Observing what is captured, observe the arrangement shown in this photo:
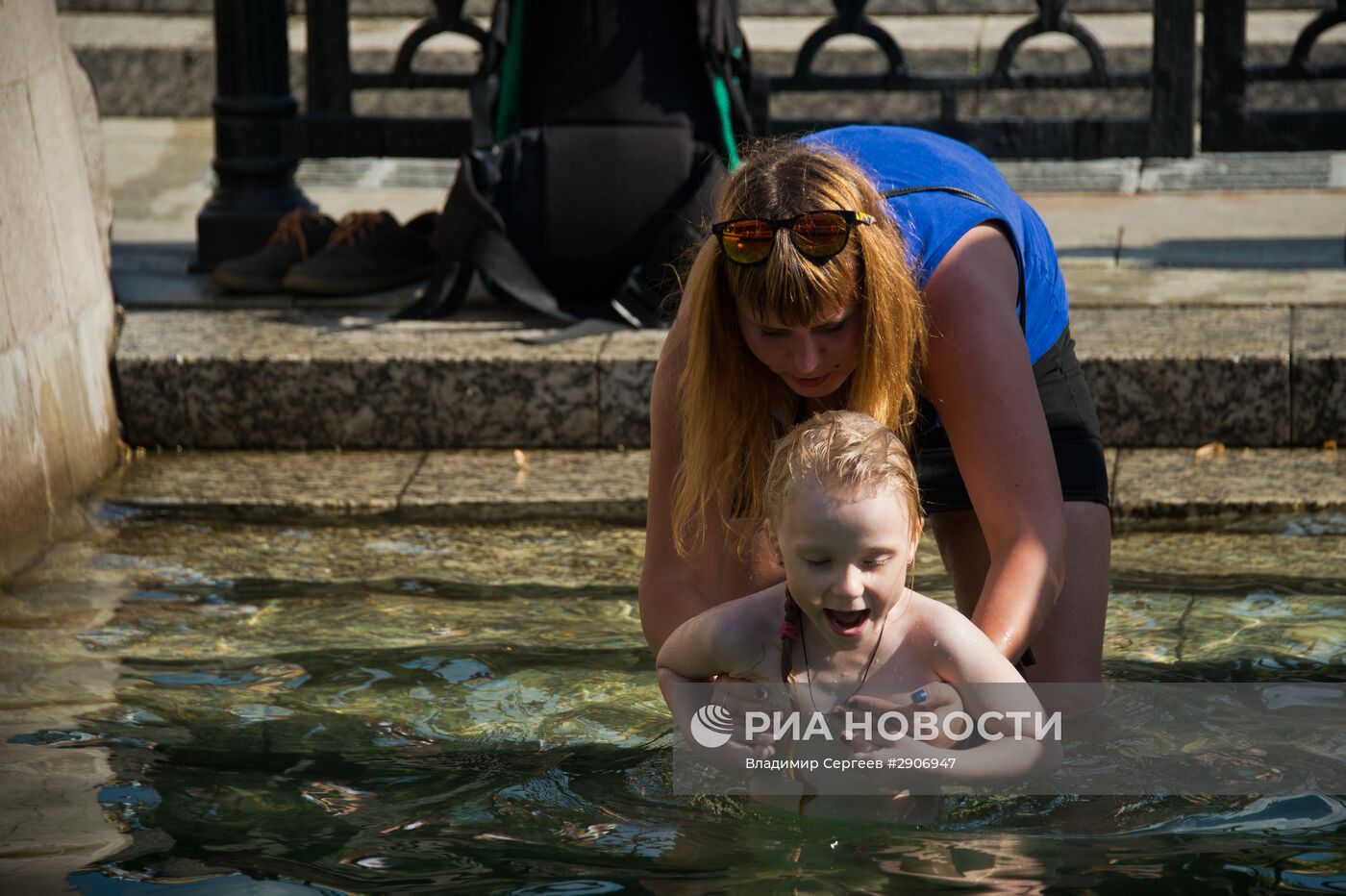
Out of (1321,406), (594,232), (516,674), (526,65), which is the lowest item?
(516,674)

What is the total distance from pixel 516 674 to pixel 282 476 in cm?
146

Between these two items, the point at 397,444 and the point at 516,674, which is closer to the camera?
the point at 516,674

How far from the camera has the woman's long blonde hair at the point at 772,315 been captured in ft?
8.47

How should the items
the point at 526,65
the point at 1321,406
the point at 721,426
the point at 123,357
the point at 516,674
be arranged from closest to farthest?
the point at 721,426
the point at 516,674
the point at 1321,406
the point at 123,357
the point at 526,65

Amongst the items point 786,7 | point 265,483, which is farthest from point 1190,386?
point 786,7

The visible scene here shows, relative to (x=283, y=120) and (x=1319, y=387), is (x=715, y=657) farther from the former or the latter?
(x=283, y=120)

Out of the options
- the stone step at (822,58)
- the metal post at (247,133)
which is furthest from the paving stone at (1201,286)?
the metal post at (247,133)

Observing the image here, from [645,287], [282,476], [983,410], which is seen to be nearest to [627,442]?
[645,287]

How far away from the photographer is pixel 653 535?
306 cm

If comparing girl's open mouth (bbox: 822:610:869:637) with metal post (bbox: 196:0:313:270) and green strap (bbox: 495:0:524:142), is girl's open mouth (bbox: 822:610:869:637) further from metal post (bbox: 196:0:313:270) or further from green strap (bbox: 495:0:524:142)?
metal post (bbox: 196:0:313:270)

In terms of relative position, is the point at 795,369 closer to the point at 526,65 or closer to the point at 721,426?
the point at 721,426

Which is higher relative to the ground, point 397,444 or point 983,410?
point 983,410

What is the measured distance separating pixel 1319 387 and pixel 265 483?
2.82 meters

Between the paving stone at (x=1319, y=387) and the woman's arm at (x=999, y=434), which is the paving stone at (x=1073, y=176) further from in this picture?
the woman's arm at (x=999, y=434)
